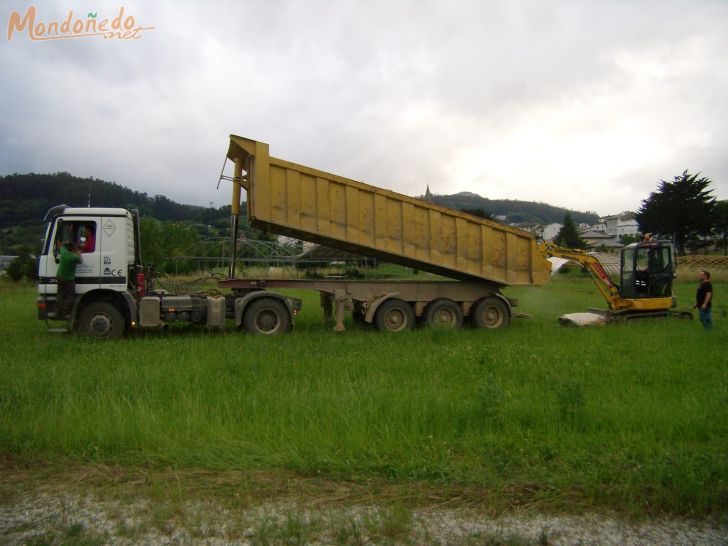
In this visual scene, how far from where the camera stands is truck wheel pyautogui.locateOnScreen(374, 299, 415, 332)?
11.7 metres

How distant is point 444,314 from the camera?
12.2 meters

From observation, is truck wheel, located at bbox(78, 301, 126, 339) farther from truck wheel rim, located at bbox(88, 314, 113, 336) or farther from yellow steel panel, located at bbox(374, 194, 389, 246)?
yellow steel panel, located at bbox(374, 194, 389, 246)

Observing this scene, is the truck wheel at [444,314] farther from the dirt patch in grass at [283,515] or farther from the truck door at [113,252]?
the dirt patch in grass at [283,515]

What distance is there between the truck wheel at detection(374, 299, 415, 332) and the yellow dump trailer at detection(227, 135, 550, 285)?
1.05 meters

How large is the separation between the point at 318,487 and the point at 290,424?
1.15 m

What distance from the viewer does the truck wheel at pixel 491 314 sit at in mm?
12398

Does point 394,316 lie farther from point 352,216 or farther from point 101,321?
point 101,321

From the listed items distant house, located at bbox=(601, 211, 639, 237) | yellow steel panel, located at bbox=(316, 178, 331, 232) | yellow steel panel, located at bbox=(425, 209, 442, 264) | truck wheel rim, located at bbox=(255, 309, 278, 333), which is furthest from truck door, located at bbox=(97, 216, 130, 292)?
distant house, located at bbox=(601, 211, 639, 237)

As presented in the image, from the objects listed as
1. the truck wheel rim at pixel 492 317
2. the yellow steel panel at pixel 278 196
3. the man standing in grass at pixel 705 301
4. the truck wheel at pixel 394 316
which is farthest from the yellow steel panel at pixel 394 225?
the man standing in grass at pixel 705 301

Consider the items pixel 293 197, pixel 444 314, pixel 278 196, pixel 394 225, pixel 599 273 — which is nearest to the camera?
pixel 278 196

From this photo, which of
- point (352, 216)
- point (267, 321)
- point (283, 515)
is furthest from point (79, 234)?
point (283, 515)

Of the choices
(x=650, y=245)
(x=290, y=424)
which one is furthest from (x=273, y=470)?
(x=650, y=245)

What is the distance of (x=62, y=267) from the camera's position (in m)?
9.89

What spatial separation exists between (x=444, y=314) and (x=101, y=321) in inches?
287
